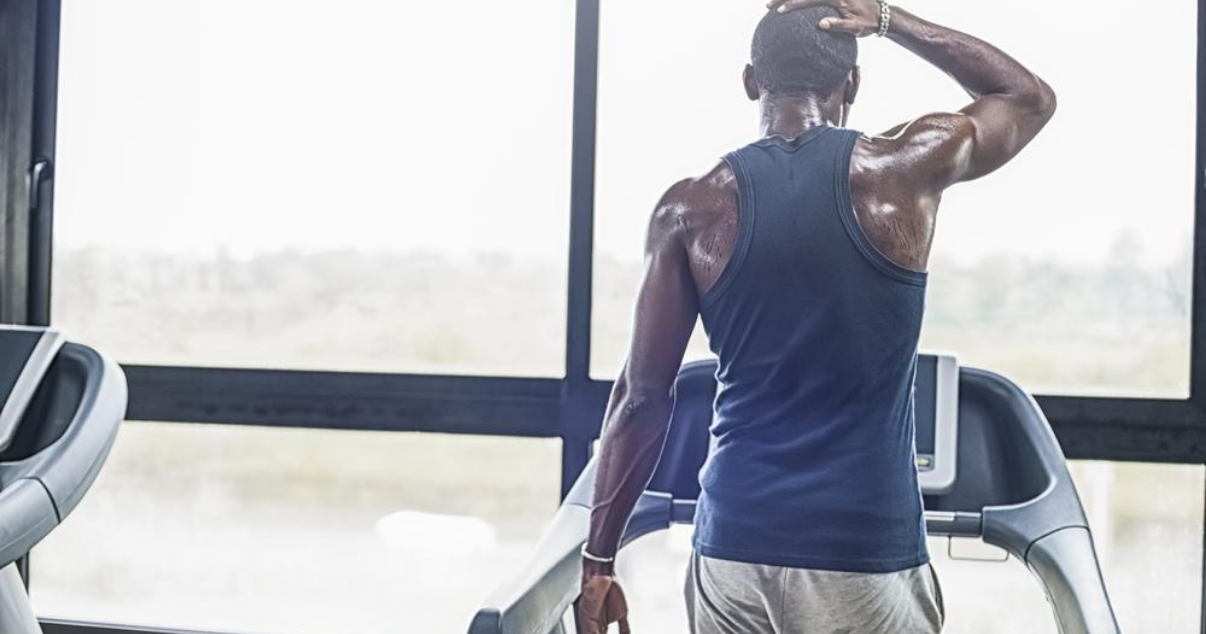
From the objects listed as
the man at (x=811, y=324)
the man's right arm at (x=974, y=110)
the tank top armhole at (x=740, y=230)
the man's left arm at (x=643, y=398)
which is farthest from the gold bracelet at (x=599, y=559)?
the man's right arm at (x=974, y=110)

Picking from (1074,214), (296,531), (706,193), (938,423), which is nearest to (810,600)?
(706,193)

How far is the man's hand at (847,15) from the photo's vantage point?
147cm

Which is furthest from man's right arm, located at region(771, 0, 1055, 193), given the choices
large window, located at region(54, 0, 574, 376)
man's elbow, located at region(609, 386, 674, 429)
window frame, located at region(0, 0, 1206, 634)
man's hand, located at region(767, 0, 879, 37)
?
large window, located at region(54, 0, 574, 376)

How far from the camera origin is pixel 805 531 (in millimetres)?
1395

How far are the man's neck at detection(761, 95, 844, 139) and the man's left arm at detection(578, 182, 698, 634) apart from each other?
0.13 metres

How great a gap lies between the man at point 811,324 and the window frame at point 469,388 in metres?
1.03

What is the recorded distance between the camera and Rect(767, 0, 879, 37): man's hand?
4.82 feet

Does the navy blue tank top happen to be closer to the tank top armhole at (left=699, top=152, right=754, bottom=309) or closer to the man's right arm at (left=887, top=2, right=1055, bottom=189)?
the tank top armhole at (left=699, top=152, right=754, bottom=309)

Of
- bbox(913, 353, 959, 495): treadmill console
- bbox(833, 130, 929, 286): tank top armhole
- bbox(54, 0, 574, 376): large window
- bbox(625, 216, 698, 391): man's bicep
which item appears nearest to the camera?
bbox(833, 130, 929, 286): tank top armhole

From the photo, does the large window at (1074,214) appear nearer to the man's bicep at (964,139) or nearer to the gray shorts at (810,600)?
the man's bicep at (964,139)

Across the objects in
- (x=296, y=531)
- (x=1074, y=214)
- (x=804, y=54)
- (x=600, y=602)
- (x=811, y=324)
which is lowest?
(x=296, y=531)

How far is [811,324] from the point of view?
137 centimetres

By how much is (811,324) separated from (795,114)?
270mm

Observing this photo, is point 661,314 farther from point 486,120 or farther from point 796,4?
point 486,120
